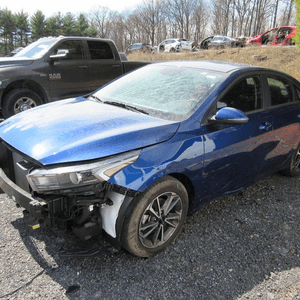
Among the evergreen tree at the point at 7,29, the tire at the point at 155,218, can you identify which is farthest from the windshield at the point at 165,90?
the evergreen tree at the point at 7,29

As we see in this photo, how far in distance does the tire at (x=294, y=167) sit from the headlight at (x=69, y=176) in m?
3.05

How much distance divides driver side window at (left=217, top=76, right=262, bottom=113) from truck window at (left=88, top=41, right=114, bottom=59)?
5380 millimetres

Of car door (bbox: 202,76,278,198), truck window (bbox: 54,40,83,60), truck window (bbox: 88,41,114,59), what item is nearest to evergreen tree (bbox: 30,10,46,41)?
truck window (bbox: 88,41,114,59)

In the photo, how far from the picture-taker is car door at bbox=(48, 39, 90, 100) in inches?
273

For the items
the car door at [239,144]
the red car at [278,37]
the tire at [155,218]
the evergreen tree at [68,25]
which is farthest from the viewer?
the evergreen tree at [68,25]

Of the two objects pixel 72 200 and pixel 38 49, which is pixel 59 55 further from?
pixel 72 200

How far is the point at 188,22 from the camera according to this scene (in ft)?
188

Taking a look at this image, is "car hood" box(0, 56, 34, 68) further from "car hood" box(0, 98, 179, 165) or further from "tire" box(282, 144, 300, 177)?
"tire" box(282, 144, 300, 177)

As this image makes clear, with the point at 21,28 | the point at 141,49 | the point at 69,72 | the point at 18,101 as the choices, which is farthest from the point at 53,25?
the point at 18,101

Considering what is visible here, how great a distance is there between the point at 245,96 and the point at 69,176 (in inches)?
84.0

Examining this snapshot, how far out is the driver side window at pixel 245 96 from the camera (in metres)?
2.97

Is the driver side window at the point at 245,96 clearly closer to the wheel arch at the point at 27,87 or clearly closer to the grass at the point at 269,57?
the wheel arch at the point at 27,87

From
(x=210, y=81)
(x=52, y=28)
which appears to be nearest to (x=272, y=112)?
(x=210, y=81)

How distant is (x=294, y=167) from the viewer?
4254 mm
